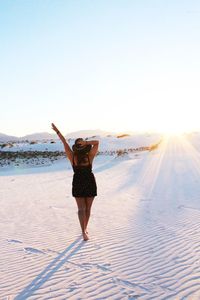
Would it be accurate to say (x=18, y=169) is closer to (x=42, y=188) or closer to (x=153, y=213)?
(x=42, y=188)

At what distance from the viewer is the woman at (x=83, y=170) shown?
297 inches

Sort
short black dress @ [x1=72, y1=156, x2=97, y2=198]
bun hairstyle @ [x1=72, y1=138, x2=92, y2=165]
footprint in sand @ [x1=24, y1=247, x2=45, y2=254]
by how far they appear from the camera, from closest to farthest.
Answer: footprint in sand @ [x1=24, y1=247, x2=45, y2=254]
bun hairstyle @ [x1=72, y1=138, x2=92, y2=165]
short black dress @ [x1=72, y1=156, x2=97, y2=198]

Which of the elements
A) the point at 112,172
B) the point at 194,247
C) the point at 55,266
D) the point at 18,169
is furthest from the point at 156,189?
the point at 18,169

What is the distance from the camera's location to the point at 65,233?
8555 millimetres

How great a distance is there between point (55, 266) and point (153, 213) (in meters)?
5.33

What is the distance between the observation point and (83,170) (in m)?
7.67

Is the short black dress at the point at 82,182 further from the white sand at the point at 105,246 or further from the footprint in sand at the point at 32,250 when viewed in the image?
the footprint in sand at the point at 32,250

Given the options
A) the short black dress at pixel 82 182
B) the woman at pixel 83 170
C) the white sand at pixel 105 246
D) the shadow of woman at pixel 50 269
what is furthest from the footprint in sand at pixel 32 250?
the short black dress at pixel 82 182

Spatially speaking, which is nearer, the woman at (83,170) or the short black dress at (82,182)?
the woman at (83,170)

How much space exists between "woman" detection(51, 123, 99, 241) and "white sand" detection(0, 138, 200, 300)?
0.80 meters

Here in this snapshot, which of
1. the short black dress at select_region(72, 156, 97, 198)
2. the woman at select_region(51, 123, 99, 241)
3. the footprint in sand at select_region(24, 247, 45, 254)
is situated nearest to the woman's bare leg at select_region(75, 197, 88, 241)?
the woman at select_region(51, 123, 99, 241)

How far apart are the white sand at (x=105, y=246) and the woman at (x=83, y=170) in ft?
2.64

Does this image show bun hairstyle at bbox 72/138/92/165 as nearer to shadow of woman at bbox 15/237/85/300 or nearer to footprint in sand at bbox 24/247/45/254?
shadow of woman at bbox 15/237/85/300

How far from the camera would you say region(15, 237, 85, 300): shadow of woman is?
529 centimetres
